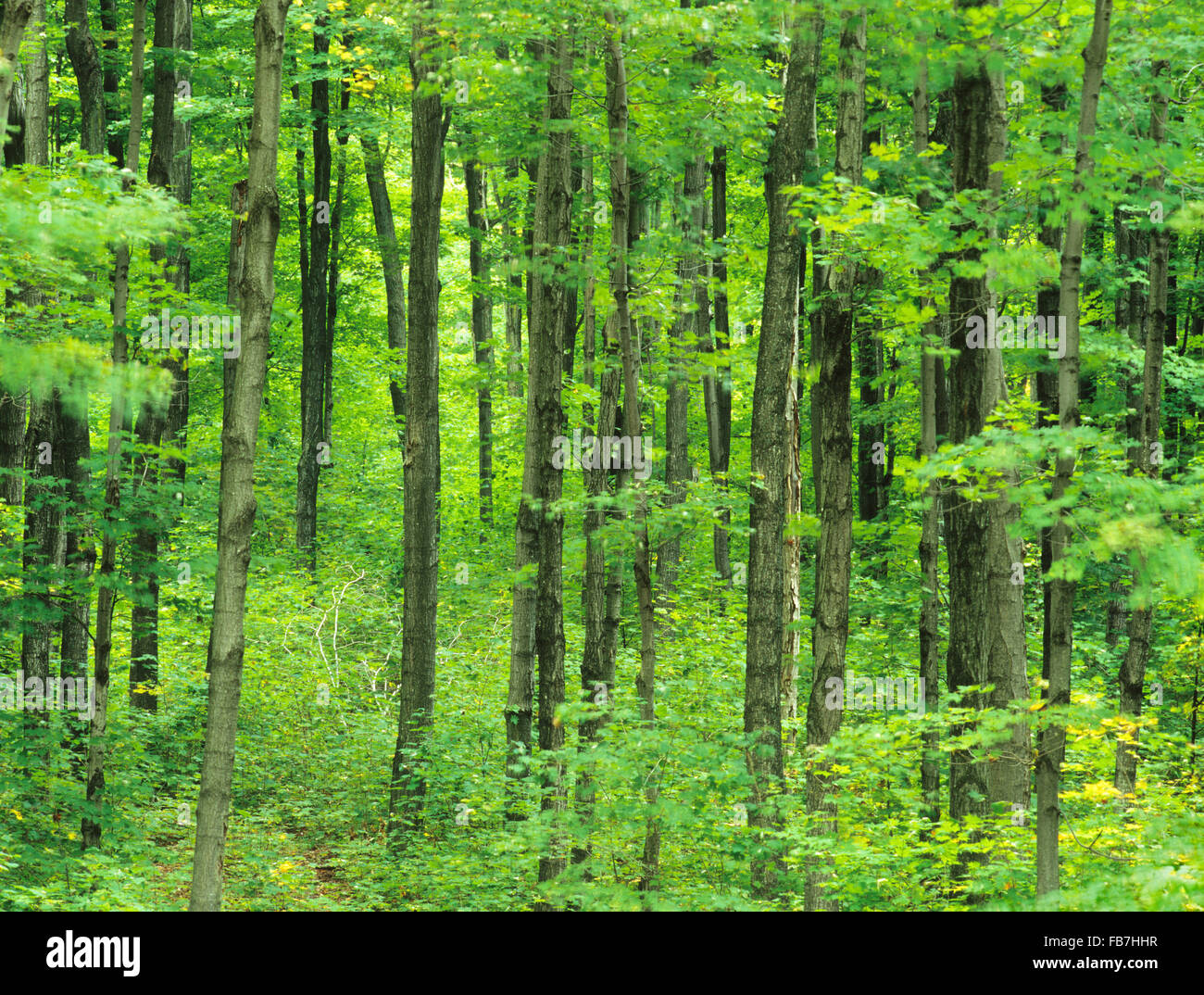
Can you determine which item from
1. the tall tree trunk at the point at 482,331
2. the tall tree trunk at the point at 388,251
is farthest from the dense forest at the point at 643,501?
the tall tree trunk at the point at 482,331

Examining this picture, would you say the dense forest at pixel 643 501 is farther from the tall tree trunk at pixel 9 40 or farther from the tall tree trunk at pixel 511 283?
the tall tree trunk at pixel 511 283

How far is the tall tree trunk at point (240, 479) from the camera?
652 cm

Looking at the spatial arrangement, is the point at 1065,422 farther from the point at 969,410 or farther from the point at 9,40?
the point at 9,40

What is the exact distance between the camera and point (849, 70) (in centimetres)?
915

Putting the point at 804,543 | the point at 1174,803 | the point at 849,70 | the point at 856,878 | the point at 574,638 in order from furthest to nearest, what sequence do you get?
the point at 804,543, the point at 574,638, the point at 1174,803, the point at 849,70, the point at 856,878

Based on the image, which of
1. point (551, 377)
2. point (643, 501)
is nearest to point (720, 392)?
point (551, 377)

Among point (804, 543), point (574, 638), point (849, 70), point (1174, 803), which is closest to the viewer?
point (849, 70)

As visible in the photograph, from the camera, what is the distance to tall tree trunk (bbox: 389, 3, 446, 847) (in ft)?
38.2

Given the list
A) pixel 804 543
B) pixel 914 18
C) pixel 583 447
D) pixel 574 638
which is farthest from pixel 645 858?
pixel 804 543

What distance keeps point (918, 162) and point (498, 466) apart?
1702 centimetres

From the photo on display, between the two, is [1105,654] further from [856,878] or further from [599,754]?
[599,754]

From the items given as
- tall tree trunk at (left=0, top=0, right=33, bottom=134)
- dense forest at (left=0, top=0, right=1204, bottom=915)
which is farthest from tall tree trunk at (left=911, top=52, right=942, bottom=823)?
tall tree trunk at (left=0, top=0, right=33, bottom=134)

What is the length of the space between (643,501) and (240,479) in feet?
11.2

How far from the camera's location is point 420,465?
1169 centimetres
